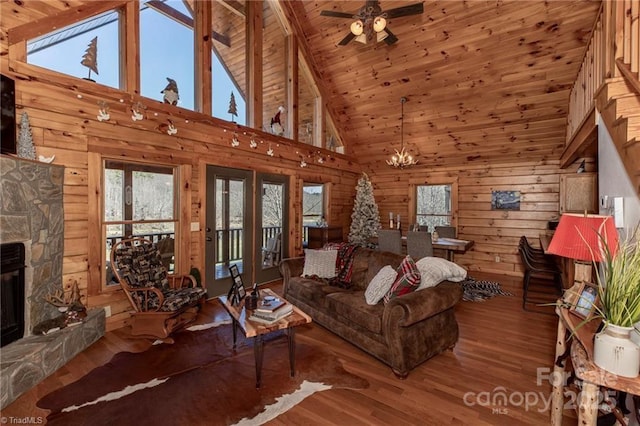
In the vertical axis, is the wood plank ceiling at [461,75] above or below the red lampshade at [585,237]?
above

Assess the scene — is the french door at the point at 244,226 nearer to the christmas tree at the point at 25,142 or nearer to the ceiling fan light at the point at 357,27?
the christmas tree at the point at 25,142

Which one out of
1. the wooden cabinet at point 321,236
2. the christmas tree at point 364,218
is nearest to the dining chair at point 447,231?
the christmas tree at point 364,218

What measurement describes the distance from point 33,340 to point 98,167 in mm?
1877

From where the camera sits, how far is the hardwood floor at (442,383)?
6.75ft

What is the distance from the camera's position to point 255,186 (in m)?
5.28

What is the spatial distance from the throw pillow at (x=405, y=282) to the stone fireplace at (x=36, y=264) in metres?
3.08

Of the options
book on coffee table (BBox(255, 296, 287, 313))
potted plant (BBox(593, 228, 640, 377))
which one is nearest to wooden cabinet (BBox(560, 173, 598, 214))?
potted plant (BBox(593, 228, 640, 377))

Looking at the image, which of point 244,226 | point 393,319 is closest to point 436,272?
point 393,319

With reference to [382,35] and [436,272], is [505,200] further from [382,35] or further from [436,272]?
[382,35]

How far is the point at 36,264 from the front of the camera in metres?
2.77

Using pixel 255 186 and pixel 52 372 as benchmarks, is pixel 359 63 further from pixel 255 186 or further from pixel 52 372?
pixel 52 372

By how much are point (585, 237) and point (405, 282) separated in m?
1.38

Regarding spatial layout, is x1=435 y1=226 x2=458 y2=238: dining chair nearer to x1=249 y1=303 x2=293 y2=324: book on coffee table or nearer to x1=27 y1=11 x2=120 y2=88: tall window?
x1=249 y1=303 x2=293 y2=324: book on coffee table

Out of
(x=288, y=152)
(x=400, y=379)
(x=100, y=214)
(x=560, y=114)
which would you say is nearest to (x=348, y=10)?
(x=288, y=152)
